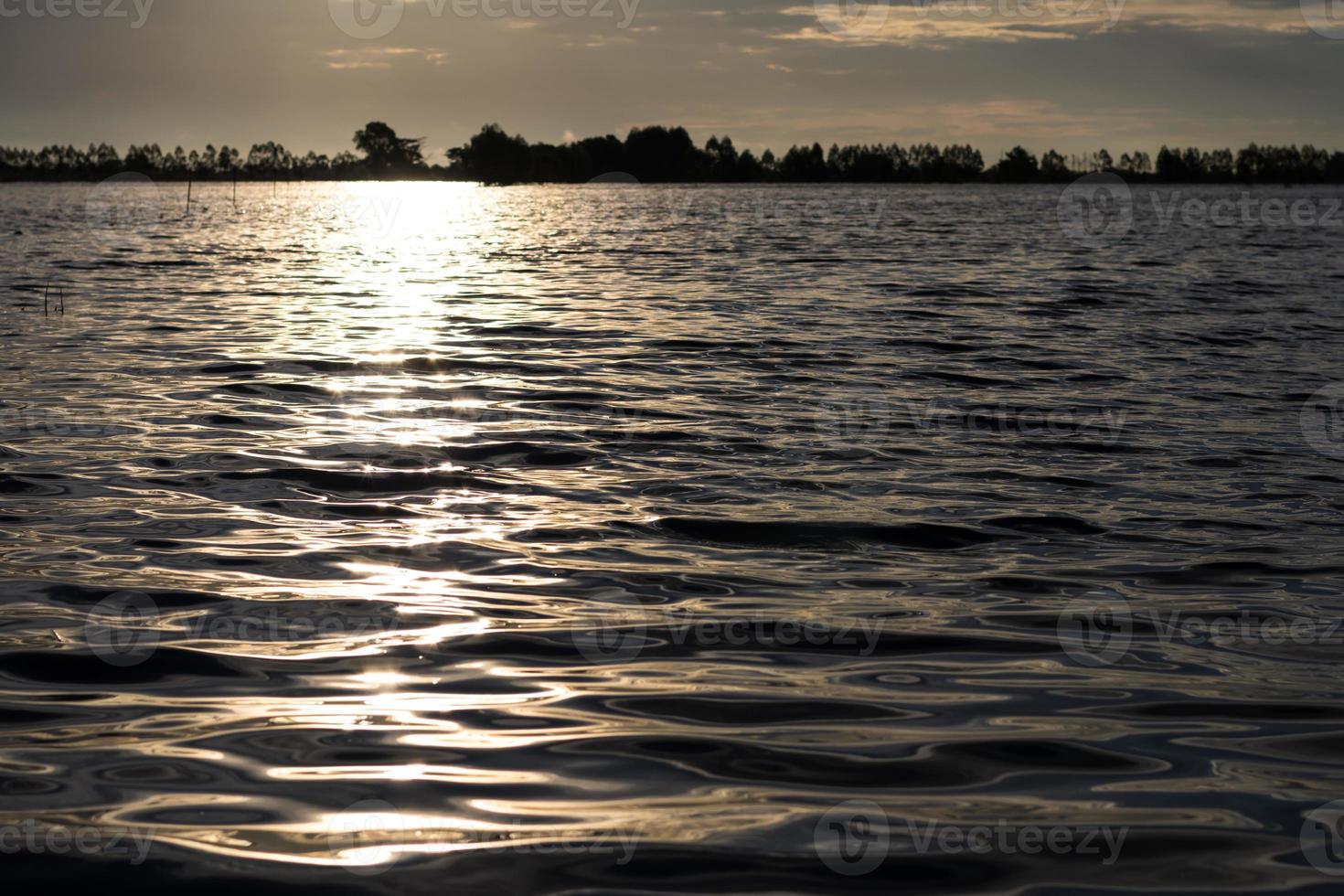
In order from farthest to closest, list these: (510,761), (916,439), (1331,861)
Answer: (916,439)
(510,761)
(1331,861)

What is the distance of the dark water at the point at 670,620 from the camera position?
496 centimetres

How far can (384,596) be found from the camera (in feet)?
26.3

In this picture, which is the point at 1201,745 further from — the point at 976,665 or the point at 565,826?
the point at 565,826

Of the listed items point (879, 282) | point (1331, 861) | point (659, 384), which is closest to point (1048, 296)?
point (879, 282)

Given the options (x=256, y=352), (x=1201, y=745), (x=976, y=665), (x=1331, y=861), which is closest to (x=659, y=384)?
(x=256, y=352)

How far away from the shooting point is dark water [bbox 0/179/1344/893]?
16.3 ft

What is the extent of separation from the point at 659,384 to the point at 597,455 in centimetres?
465

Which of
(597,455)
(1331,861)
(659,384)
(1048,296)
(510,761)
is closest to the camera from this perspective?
(1331,861)

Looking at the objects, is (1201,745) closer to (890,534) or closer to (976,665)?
(976,665)

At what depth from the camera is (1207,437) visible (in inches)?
531

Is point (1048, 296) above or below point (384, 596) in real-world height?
above

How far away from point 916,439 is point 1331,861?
343 inches

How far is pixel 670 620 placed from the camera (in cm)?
771

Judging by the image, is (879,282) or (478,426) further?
(879,282)
